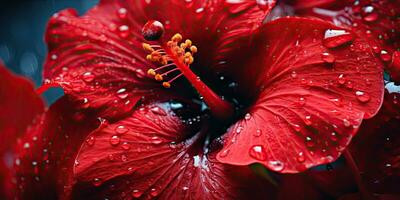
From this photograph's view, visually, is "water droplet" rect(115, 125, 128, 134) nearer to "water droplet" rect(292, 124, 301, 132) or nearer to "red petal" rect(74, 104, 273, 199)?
"red petal" rect(74, 104, 273, 199)

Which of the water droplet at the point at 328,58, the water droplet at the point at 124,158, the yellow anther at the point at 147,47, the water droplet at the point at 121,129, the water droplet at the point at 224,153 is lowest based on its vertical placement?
the water droplet at the point at 224,153

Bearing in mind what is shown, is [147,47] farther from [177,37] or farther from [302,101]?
[302,101]

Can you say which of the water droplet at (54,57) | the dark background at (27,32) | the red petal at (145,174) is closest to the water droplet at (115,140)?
the red petal at (145,174)

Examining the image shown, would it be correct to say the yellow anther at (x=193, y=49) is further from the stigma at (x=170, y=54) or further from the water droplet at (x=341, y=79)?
the water droplet at (x=341, y=79)

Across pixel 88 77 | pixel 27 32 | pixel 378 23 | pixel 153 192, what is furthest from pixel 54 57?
pixel 27 32

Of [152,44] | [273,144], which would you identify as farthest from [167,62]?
[273,144]

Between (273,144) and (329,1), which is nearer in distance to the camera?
(273,144)

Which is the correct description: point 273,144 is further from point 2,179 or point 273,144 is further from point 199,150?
point 2,179
